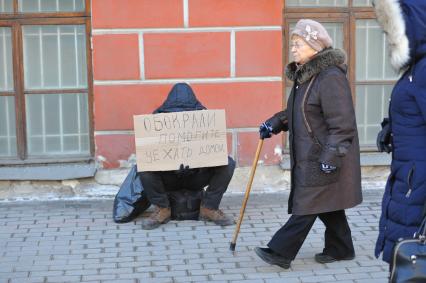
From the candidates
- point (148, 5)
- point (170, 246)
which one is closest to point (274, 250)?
point (170, 246)

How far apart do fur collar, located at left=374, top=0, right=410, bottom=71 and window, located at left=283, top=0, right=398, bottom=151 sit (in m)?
3.50

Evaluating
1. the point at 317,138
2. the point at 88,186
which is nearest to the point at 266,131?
the point at 317,138

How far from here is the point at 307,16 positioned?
7289 mm

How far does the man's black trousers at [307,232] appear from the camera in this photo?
5.07 metres

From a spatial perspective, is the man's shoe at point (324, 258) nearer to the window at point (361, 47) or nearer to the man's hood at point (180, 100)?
the man's hood at point (180, 100)

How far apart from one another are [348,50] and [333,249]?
2.60 meters

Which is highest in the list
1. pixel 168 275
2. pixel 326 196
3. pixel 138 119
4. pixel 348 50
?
pixel 348 50

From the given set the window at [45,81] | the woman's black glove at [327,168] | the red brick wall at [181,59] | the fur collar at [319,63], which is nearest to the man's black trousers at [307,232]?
the woman's black glove at [327,168]

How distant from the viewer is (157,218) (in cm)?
624

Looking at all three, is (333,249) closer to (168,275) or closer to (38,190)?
(168,275)

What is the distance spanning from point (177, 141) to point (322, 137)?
158 centimetres

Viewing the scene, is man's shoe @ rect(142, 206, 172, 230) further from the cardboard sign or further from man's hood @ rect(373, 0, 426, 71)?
man's hood @ rect(373, 0, 426, 71)

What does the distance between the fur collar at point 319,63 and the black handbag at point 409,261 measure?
1.62 m

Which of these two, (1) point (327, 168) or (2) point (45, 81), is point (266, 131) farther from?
(2) point (45, 81)
